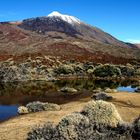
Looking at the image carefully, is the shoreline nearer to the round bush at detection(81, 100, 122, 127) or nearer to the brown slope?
the round bush at detection(81, 100, 122, 127)

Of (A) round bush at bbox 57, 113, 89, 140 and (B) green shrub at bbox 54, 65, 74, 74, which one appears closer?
(A) round bush at bbox 57, 113, 89, 140

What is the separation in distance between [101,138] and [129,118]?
7342mm

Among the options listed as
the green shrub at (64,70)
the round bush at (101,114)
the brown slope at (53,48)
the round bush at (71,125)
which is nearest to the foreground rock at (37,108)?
the round bush at (101,114)

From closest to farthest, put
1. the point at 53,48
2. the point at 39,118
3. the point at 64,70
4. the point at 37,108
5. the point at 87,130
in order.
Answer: the point at 87,130 → the point at 39,118 → the point at 37,108 → the point at 64,70 → the point at 53,48

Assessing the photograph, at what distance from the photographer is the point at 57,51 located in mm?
104625

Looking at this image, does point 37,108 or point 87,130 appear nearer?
point 87,130

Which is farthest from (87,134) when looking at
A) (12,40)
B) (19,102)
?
(12,40)

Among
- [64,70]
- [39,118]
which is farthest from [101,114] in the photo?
[64,70]

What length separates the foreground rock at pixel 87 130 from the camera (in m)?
12.9

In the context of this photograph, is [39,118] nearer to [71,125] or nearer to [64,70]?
[71,125]

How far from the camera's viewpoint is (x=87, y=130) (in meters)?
13.2

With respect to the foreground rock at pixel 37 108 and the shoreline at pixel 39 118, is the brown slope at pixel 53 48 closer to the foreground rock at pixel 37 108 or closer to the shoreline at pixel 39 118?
the shoreline at pixel 39 118

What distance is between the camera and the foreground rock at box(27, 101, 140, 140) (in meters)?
12.9

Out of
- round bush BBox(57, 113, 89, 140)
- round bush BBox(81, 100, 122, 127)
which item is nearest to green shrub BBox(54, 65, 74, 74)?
round bush BBox(81, 100, 122, 127)
